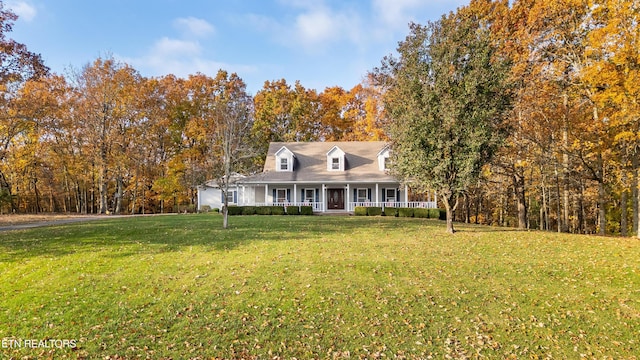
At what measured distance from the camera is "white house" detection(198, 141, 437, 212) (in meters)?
26.9

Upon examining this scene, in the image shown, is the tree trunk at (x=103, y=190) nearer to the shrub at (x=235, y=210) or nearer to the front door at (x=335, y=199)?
the shrub at (x=235, y=210)

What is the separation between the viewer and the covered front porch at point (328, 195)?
1081 inches

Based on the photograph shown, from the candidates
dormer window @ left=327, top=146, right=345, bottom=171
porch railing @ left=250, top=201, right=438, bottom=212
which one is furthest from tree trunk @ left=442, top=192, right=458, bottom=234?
dormer window @ left=327, top=146, right=345, bottom=171

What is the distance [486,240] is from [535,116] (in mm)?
10624

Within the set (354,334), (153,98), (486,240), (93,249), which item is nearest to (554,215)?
(486,240)

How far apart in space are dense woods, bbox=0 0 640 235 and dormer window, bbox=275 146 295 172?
4.06 metres

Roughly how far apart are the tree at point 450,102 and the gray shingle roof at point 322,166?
10.8m

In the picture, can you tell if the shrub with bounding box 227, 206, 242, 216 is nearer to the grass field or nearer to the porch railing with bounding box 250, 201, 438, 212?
the porch railing with bounding box 250, 201, 438, 212

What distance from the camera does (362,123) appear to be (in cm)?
3850

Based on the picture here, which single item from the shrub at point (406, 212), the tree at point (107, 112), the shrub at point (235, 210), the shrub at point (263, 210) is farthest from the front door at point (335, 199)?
the tree at point (107, 112)

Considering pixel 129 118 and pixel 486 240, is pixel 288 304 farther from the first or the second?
pixel 129 118

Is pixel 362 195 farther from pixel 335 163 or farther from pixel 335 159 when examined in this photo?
pixel 335 159

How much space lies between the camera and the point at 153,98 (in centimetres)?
3272

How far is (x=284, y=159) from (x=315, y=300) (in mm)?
21995
